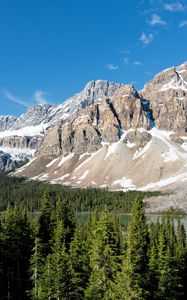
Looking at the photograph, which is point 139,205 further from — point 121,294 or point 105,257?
point 121,294

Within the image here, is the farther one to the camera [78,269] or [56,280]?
[78,269]

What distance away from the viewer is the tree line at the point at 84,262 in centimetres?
3731

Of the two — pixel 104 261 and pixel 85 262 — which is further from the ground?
pixel 104 261

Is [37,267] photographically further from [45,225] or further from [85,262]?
[45,225]

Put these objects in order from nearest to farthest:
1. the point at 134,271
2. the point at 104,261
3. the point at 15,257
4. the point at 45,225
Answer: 1. the point at 134,271
2. the point at 104,261
3. the point at 15,257
4. the point at 45,225

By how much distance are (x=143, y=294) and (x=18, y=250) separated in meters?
23.2

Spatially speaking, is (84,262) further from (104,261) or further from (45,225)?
(45,225)

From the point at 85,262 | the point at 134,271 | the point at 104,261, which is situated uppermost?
the point at 104,261

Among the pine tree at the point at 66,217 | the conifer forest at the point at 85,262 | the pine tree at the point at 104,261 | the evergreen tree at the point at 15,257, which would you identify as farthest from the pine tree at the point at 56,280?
→ the pine tree at the point at 66,217

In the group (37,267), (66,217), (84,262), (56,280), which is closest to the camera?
(56,280)

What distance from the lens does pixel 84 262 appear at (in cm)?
4931

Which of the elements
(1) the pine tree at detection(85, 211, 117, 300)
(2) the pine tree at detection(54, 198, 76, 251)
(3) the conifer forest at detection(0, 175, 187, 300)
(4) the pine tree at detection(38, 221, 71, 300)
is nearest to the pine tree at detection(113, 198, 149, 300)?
(3) the conifer forest at detection(0, 175, 187, 300)

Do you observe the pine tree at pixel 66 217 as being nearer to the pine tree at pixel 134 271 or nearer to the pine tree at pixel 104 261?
the pine tree at pixel 104 261

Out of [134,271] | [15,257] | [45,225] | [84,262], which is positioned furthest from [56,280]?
[45,225]
